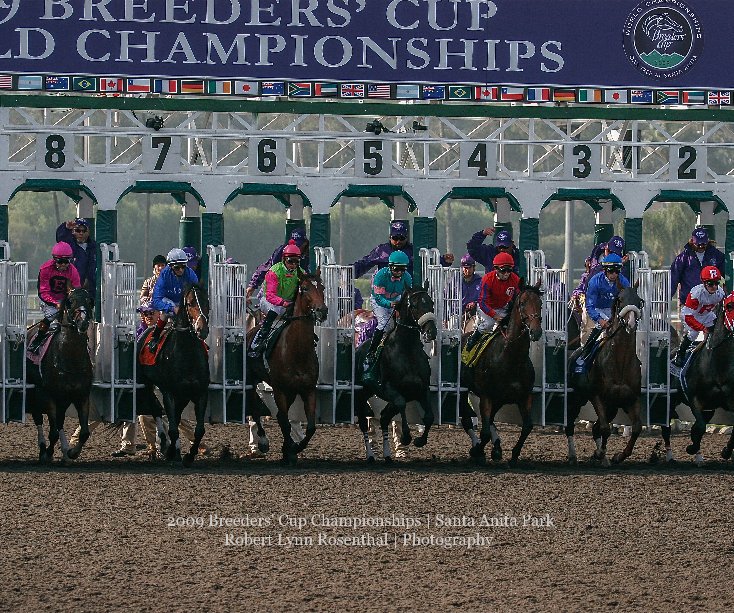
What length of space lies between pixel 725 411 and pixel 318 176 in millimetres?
5516

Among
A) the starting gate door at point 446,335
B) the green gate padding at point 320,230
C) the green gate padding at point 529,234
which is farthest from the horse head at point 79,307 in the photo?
the green gate padding at point 529,234

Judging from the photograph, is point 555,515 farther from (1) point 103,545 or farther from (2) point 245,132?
(2) point 245,132

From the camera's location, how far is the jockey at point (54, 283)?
13984 millimetres

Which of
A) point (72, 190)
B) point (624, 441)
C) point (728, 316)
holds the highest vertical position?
point (72, 190)

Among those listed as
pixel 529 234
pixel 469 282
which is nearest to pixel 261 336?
pixel 469 282

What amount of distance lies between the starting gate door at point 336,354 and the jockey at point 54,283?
2.26 metres

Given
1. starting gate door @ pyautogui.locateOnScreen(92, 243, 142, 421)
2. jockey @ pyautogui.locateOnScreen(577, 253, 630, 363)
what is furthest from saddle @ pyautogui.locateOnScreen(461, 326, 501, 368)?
starting gate door @ pyautogui.locateOnScreen(92, 243, 142, 421)

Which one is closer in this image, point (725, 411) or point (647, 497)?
point (647, 497)

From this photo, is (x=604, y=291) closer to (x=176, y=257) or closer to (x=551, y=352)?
(x=551, y=352)

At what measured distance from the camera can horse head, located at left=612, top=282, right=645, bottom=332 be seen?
45.1 feet

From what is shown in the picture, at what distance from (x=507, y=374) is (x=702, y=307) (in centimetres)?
197

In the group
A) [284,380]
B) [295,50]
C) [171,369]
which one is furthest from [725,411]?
[295,50]

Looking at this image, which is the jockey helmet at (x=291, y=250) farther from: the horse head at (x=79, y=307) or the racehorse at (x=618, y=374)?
the racehorse at (x=618, y=374)

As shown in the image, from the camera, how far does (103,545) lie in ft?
33.4
